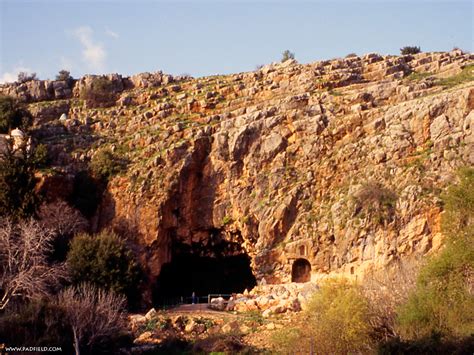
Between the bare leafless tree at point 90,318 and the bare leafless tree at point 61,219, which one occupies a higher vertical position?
the bare leafless tree at point 61,219

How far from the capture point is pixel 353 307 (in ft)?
90.8

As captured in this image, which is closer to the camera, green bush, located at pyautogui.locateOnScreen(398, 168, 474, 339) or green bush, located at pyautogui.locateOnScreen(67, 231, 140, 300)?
green bush, located at pyautogui.locateOnScreen(398, 168, 474, 339)

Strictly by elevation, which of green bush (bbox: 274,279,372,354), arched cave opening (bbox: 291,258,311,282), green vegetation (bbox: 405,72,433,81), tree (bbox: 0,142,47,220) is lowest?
green bush (bbox: 274,279,372,354)

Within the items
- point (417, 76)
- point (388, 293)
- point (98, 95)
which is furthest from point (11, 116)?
point (388, 293)

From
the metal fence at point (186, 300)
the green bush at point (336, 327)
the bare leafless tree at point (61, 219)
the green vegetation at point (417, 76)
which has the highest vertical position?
the green vegetation at point (417, 76)

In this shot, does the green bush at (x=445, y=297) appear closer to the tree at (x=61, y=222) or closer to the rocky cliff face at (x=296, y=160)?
the rocky cliff face at (x=296, y=160)

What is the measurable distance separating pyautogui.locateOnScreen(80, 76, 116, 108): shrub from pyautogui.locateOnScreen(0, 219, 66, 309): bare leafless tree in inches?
741

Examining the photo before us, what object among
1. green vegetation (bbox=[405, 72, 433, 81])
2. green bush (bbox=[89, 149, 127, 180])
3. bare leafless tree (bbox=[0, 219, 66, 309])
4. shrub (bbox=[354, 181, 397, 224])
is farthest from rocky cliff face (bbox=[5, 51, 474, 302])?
bare leafless tree (bbox=[0, 219, 66, 309])

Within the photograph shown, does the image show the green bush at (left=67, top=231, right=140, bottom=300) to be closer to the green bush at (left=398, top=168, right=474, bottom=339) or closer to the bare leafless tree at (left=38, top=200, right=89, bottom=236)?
the bare leafless tree at (left=38, top=200, right=89, bottom=236)

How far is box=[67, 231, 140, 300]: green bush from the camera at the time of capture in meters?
35.9

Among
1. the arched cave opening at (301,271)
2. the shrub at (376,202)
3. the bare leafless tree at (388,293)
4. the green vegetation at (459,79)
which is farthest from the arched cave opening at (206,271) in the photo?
the green vegetation at (459,79)

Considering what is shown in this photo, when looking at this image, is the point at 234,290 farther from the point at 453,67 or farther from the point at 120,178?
the point at 453,67

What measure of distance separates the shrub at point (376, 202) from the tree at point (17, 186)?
18287 mm

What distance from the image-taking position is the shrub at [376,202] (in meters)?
38.2
